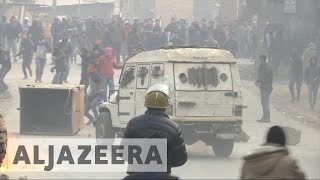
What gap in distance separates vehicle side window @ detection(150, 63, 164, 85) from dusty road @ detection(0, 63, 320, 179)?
5.18ft

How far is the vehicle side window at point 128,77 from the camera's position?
13.1 metres

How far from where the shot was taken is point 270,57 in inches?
1049

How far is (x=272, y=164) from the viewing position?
5008 mm

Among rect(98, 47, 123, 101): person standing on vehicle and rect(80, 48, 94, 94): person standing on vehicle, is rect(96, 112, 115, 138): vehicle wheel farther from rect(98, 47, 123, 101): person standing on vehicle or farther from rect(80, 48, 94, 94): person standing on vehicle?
rect(80, 48, 94, 94): person standing on vehicle

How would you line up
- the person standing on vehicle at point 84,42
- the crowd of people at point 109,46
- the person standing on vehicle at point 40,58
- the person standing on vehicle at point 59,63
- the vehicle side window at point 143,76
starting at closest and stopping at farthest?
the vehicle side window at point 143,76 < the crowd of people at point 109,46 < the person standing on vehicle at point 59,63 < the person standing on vehicle at point 40,58 < the person standing on vehicle at point 84,42

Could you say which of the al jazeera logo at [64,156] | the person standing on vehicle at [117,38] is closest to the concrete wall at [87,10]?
the person standing on vehicle at [117,38]

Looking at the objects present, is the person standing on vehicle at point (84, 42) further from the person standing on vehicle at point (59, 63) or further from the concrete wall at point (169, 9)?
the concrete wall at point (169, 9)

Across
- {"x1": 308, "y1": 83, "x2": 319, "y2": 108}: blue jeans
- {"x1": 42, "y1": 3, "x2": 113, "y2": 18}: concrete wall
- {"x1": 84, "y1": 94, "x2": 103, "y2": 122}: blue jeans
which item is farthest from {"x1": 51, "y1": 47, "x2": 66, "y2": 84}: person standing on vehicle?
{"x1": 42, "y1": 3, "x2": 113, "y2": 18}: concrete wall

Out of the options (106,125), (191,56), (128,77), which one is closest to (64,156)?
(106,125)

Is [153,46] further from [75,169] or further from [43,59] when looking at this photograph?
[75,169]

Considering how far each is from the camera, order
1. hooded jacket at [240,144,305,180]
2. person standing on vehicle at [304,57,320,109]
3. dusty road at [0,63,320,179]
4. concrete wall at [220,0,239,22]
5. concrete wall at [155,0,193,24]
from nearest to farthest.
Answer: hooded jacket at [240,144,305,180] → dusty road at [0,63,320,179] → person standing on vehicle at [304,57,320,109] → concrete wall at [220,0,239,22] → concrete wall at [155,0,193,24]

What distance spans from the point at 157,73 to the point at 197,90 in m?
0.79

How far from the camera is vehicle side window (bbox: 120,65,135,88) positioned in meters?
13.1

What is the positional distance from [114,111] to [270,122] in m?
5.97
